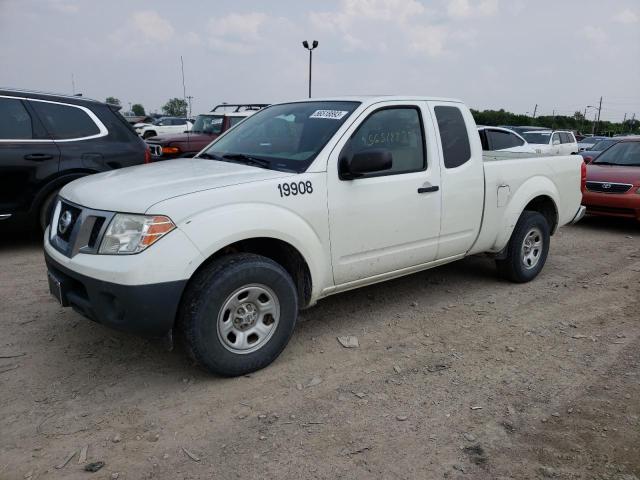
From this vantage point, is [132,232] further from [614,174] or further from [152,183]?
[614,174]

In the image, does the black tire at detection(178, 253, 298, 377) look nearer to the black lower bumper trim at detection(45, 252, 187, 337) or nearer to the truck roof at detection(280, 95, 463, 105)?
the black lower bumper trim at detection(45, 252, 187, 337)

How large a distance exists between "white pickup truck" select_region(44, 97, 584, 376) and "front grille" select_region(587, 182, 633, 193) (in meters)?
4.40

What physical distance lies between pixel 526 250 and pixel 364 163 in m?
2.67

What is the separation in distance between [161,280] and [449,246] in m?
2.56

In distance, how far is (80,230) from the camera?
10.5 feet

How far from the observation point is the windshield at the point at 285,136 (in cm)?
384

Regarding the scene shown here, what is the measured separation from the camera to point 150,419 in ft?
9.81

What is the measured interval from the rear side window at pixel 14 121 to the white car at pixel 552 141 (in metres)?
13.4

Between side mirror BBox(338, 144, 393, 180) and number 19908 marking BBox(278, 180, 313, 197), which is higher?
side mirror BBox(338, 144, 393, 180)

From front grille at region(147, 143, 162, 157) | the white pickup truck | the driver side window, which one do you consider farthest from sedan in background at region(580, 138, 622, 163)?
front grille at region(147, 143, 162, 157)

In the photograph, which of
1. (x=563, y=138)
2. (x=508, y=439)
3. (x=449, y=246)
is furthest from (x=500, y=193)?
(x=563, y=138)

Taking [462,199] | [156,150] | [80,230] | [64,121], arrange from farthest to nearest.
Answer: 1. [156,150]
2. [64,121]
3. [462,199]
4. [80,230]

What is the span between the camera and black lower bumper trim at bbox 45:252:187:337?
2949 mm

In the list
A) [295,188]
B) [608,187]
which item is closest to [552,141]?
[608,187]
